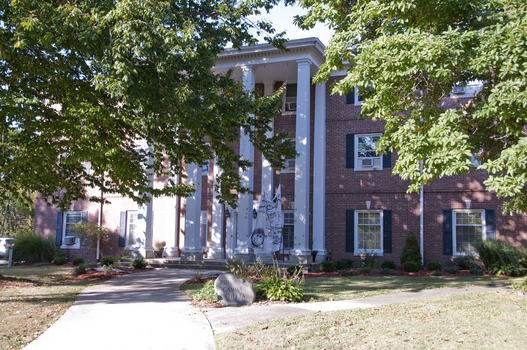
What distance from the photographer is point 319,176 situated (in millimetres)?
18125

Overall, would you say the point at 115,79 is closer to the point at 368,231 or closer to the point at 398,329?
the point at 398,329

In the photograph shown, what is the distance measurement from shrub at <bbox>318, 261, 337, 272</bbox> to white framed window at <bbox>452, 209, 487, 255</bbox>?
4785mm

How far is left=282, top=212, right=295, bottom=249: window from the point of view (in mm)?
19312

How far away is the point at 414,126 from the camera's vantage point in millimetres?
7578

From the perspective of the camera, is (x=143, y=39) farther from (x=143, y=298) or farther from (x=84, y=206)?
(x=84, y=206)

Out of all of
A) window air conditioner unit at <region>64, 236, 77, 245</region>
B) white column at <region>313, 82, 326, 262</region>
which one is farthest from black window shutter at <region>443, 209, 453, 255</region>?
window air conditioner unit at <region>64, 236, 77, 245</region>

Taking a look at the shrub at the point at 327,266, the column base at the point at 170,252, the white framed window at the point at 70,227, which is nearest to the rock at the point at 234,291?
the shrub at the point at 327,266

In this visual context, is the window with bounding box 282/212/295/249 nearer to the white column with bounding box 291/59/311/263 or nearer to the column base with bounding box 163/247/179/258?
the white column with bounding box 291/59/311/263

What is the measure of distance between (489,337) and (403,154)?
3118mm

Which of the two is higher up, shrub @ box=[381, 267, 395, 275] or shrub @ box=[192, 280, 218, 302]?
shrub @ box=[192, 280, 218, 302]

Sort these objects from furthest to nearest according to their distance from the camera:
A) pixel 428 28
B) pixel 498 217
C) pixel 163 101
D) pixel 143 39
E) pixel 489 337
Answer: pixel 498 217, pixel 163 101, pixel 143 39, pixel 428 28, pixel 489 337

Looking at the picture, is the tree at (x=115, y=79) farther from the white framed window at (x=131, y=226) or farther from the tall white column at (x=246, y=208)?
the white framed window at (x=131, y=226)

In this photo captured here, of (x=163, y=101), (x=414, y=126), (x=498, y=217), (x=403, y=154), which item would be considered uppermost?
(x=163, y=101)

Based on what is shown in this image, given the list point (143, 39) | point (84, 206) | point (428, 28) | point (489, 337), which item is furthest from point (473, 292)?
point (84, 206)
